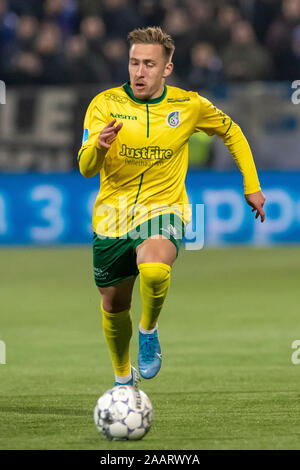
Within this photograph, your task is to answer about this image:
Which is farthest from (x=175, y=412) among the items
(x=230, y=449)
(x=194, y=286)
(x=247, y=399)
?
(x=194, y=286)

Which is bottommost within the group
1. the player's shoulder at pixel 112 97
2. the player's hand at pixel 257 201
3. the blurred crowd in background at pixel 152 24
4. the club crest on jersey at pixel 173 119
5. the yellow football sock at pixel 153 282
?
the yellow football sock at pixel 153 282

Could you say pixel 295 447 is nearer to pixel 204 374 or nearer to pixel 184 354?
pixel 204 374

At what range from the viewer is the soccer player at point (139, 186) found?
5.98 meters

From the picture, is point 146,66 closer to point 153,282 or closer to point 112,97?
point 112,97

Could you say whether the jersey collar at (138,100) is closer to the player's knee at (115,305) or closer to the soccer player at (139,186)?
the soccer player at (139,186)

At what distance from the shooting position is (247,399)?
6.19 m

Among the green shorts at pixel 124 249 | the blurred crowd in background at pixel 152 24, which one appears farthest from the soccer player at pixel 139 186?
the blurred crowd in background at pixel 152 24

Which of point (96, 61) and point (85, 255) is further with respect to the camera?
point (96, 61)

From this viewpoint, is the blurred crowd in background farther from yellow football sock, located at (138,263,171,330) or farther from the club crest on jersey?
yellow football sock, located at (138,263,171,330)

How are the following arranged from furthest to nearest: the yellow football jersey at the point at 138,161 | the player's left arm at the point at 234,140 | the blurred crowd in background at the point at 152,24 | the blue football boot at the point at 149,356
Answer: the blurred crowd in background at the point at 152,24
the player's left arm at the point at 234,140
the yellow football jersey at the point at 138,161
the blue football boot at the point at 149,356

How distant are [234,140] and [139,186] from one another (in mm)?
733

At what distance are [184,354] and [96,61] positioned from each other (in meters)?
9.49

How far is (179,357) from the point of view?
8.07m

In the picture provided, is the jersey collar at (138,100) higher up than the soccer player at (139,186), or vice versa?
the jersey collar at (138,100)
